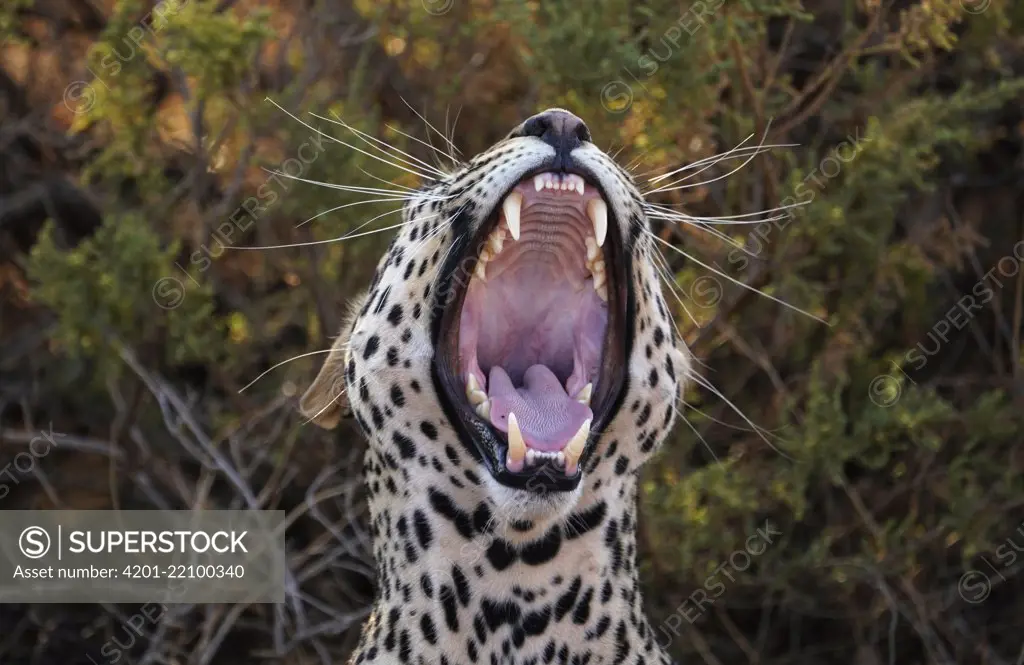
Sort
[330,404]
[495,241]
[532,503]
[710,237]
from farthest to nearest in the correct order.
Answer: [710,237] < [330,404] < [495,241] < [532,503]

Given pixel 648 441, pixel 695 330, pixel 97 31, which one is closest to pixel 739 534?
pixel 695 330

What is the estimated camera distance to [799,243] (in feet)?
16.0

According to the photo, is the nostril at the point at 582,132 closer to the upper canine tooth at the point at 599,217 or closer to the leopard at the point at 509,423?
the leopard at the point at 509,423

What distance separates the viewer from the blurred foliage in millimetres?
4738

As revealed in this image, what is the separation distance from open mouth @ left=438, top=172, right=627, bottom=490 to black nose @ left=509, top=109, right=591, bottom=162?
0.18 ft

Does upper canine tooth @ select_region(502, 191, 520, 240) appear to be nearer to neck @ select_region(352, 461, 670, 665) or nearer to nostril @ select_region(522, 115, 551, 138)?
nostril @ select_region(522, 115, 551, 138)

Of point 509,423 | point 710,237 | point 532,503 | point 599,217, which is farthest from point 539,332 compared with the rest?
point 710,237

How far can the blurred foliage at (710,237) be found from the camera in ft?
15.5

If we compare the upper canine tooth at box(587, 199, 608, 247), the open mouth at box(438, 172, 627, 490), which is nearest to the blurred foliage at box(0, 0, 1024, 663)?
the open mouth at box(438, 172, 627, 490)

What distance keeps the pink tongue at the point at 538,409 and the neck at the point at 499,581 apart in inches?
4.9

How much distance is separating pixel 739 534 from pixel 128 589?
219cm

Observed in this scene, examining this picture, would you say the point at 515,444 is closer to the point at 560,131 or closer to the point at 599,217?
the point at 599,217

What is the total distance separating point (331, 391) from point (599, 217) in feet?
2.50

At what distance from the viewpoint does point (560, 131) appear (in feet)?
8.95
